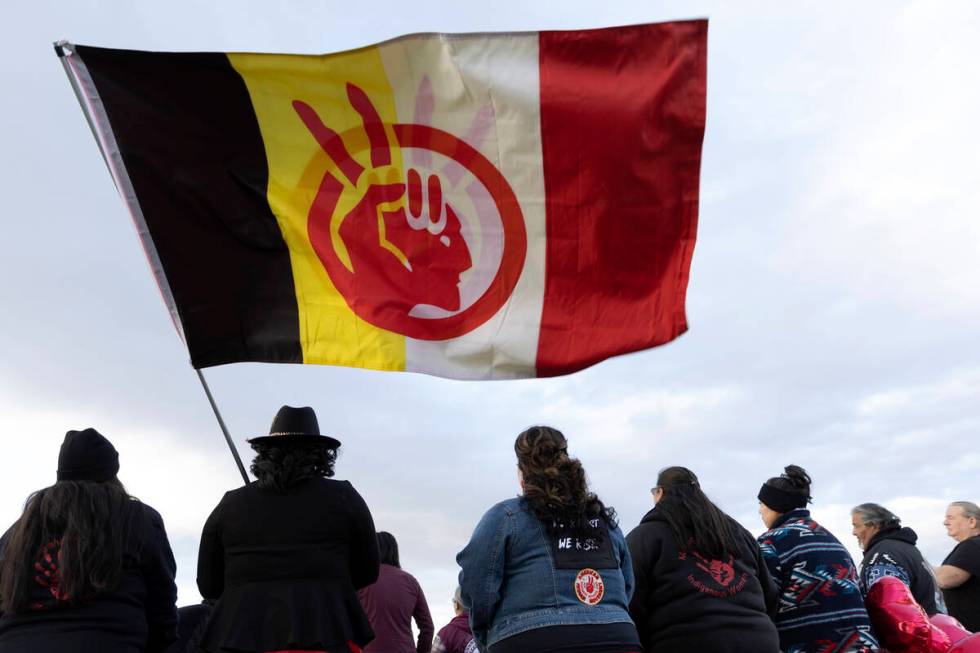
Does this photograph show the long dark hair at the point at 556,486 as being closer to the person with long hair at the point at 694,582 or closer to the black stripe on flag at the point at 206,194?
the person with long hair at the point at 694,582

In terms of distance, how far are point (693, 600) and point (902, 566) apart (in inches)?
97.3

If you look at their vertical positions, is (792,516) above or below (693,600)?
above

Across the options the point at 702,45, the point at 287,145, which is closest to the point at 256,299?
the point at 287,145

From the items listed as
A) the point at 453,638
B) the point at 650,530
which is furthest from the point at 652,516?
the point at 453,638

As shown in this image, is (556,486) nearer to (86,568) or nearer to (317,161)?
(86,568)

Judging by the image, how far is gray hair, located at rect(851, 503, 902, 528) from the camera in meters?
6.89

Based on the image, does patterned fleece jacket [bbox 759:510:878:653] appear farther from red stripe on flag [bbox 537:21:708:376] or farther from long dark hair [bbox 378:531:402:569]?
long dark hair [bbox 378:531:402:569]

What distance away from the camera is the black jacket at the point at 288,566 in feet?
13.1

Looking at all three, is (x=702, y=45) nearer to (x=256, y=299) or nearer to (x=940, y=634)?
(x=256, y=299)

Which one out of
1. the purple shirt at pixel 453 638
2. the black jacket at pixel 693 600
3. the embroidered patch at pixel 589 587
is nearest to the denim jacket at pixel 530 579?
the embroidered patch at pixel 589 587

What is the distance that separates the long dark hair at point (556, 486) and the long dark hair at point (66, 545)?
1.76 m

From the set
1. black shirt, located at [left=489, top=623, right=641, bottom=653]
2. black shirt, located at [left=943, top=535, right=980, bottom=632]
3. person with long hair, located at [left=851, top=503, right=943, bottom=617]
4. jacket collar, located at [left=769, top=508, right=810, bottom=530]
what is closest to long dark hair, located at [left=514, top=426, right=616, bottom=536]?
black shirt, located at [left=489, top=623, right=641, bottom=653]

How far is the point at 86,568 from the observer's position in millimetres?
4070

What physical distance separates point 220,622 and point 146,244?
2519mm
